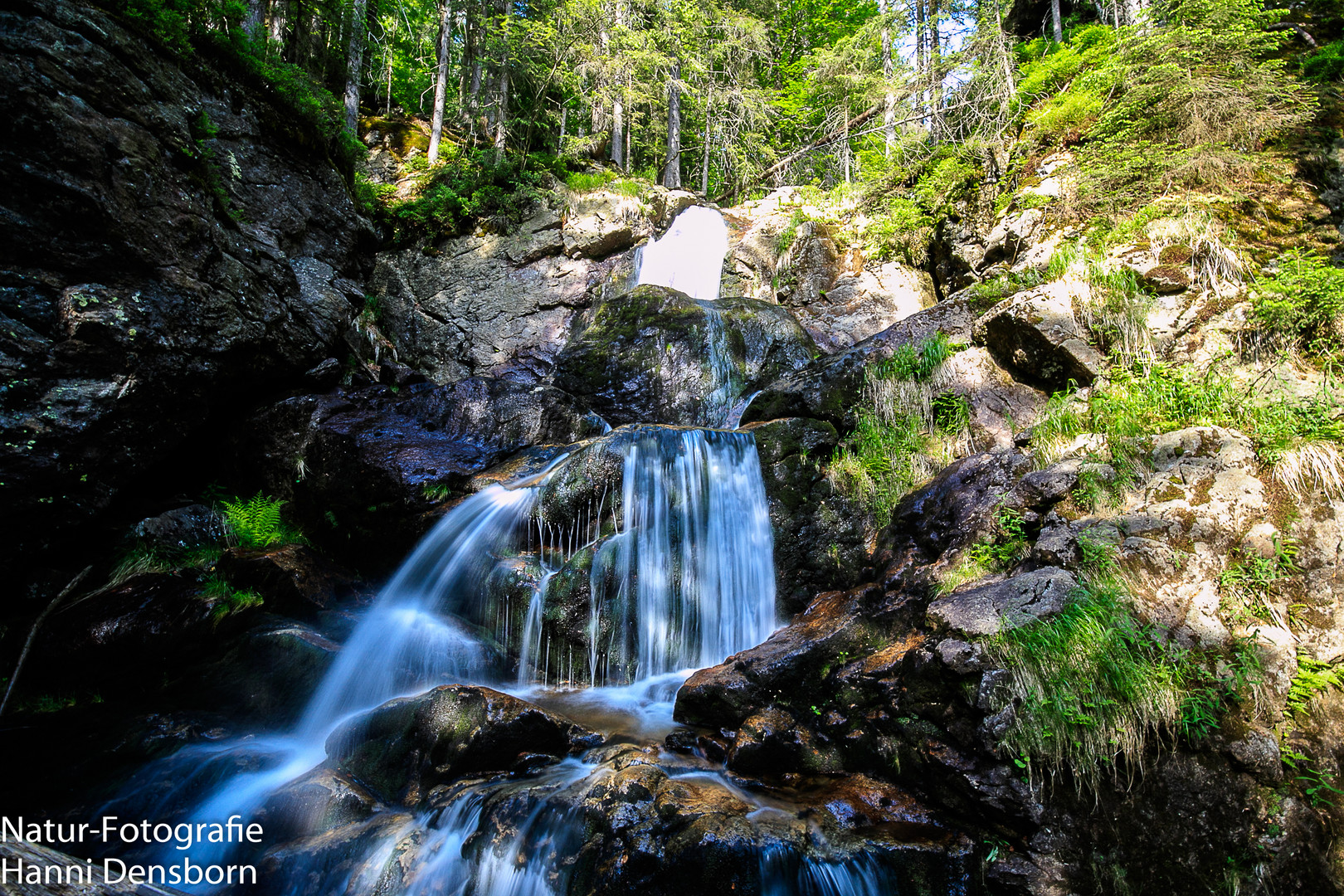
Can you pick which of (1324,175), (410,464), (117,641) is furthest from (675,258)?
(117,641)

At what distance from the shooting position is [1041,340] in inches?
255

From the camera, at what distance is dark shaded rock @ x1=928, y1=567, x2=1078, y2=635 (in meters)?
3.83

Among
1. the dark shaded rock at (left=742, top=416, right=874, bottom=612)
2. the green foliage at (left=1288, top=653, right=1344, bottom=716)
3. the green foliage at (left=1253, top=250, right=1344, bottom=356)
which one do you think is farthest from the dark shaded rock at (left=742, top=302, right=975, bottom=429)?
the green foliage at (left=1288, top=653, right=1344, bottom=716)

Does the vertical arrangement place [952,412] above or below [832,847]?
above

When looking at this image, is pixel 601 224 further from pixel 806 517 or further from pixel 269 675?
pixel 269 675

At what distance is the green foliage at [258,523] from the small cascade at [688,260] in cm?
893

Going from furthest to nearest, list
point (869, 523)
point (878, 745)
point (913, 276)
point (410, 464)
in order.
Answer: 1. point (913, 276)
2. point (410, 464)
3. point (869, 523)
4. point (878, 745)

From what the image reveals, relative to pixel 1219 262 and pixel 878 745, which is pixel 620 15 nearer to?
pixel 1219 262

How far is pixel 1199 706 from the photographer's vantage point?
325 cm

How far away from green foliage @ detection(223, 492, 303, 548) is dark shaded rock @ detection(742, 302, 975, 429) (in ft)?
A: 22.3

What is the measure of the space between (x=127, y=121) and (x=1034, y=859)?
10777 millimetres

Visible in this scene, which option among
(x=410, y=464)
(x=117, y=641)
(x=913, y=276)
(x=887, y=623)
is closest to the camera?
(x=887, y=623)

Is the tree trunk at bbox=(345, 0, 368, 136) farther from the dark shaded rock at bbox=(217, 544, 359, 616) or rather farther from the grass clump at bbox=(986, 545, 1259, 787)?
the grass clump at bbox=(986, 545, 1259, 787)

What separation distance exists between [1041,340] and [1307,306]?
1996 mm
